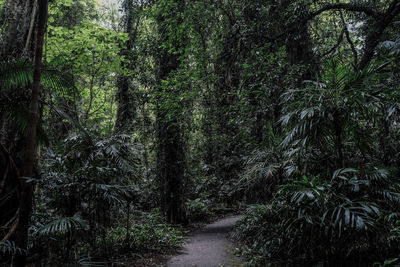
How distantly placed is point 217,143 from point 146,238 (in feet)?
16.2

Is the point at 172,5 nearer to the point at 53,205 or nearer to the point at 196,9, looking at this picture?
the point at 196,9

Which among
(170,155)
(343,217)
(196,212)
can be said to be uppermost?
(170,155)

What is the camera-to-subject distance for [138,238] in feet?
18.7

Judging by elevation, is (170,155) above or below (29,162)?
above

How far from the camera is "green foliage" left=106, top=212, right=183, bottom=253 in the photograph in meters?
5.29

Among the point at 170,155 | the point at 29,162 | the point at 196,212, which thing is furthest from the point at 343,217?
the point at 196,212

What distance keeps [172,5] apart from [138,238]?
591cm

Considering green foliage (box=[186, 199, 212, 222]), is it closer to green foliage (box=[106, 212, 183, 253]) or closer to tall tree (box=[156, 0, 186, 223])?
tall tree (box=[156, 0, 186, 223])

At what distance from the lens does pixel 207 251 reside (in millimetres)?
5547

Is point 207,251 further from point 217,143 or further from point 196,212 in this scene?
point 217,143

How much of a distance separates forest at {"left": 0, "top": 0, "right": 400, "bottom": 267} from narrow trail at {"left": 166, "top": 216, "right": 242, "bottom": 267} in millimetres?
209

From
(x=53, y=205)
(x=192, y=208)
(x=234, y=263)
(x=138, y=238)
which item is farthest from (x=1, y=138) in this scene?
(x=192, y=208)

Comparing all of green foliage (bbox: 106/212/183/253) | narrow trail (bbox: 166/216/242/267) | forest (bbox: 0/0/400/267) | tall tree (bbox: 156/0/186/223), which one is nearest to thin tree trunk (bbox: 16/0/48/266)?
forest (bbox: 0/0/400/267)

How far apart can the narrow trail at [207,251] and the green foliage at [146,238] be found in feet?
1.18
